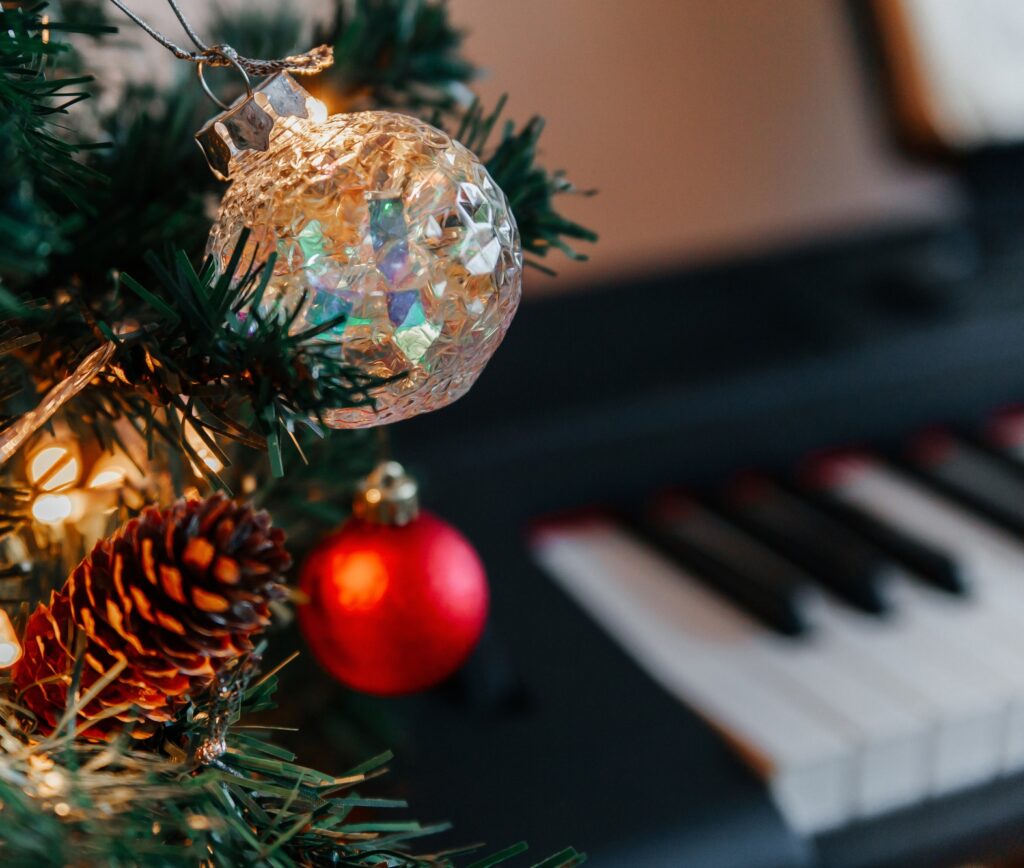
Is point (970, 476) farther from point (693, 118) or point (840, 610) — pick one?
point (693, 118)

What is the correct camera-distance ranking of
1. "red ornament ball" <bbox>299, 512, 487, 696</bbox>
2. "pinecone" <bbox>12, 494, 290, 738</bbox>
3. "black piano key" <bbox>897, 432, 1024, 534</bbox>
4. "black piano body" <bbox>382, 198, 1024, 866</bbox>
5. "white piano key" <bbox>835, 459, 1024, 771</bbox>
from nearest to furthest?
1. "pinecone" <bbox>12, 494, 290, 738</bbox>
2. "red ornament ball" <bbox>299, 512, 487, 696</bbox>
3. "black piano body" <bbox>382, 198, 1024, 866</bbox>
4. "white piano key" <bbox>835, 459, 1024, 771</bbox>
5. "black piano key" <bbox>897, 432, 1024, 534</bbox>

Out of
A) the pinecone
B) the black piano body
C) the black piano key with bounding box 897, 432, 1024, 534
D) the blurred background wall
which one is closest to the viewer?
the pinecone

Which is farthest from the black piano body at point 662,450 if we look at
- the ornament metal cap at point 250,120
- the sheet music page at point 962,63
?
the ornament metal cap at point 250,120

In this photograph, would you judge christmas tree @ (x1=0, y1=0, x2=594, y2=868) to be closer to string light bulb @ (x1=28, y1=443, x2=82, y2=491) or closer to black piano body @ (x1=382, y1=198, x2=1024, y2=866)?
string light bulb @ (x1=28, y1=443, x2=82, y2=491)

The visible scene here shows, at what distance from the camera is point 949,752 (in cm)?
62

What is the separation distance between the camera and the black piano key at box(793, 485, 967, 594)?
2.39 ft

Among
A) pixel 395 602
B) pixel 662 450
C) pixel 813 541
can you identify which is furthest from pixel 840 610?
pixel 395 602

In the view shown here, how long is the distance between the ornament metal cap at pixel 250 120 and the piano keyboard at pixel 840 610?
0.43 m

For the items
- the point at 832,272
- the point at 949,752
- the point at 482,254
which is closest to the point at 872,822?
the point at 949,752

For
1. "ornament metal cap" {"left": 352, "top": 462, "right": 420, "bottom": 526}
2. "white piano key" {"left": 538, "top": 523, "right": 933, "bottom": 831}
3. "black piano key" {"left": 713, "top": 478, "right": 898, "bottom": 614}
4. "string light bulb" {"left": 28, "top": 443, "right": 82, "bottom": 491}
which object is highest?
"ornament metal cap" {"left": 352, "top": 462, "right": 420, "bottom": 526}

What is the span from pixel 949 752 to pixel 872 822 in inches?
2.6

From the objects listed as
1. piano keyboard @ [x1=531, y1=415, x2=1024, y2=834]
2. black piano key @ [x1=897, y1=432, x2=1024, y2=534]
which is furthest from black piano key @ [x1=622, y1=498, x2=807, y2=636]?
black piano key @ [x1=897, y1=432, x2=1024, y2=534]

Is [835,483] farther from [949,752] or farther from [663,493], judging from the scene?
[949,752]

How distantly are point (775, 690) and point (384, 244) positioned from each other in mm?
476
